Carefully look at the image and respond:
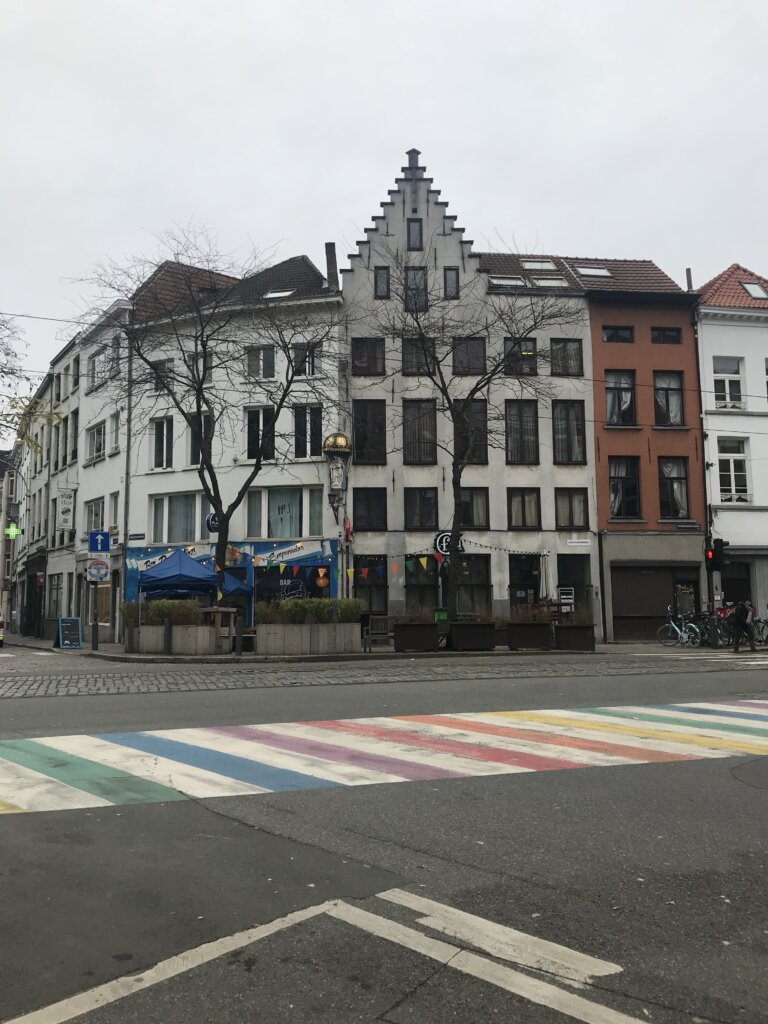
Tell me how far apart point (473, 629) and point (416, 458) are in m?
13.0

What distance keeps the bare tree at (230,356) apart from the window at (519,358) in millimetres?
5844

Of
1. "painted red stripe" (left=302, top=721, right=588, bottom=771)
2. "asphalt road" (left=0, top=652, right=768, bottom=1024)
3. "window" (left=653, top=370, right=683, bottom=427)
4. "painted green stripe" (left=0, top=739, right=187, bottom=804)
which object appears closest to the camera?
"asphalt road" (left=0, top=652, right=768, bottom=1024)

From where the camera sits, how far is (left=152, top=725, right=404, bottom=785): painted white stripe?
7.00 meters

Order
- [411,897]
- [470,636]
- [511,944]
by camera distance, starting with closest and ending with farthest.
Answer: [511,944] → [411,897] → [470,636]

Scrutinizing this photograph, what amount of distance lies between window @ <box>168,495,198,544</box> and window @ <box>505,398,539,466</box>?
13.0 metres

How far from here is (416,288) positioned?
29203 mm

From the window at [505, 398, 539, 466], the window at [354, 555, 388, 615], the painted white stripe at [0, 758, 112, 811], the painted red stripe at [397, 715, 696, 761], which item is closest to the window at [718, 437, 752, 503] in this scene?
the window at [505, 398, 539, 466]

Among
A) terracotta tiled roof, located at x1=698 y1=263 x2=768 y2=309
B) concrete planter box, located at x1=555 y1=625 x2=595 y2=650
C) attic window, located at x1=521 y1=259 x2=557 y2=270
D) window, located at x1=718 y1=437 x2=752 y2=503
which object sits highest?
attic window, located at x1=521 y1=259 x2=557 y2=270

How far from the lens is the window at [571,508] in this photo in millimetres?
34438

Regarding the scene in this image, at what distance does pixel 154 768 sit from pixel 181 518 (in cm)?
2976

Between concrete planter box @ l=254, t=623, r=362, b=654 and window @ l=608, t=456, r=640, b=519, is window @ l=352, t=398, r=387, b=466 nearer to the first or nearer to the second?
window @ l=608, t=456, r=640, b=519

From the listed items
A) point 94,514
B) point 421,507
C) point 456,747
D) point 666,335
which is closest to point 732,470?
point 666,335

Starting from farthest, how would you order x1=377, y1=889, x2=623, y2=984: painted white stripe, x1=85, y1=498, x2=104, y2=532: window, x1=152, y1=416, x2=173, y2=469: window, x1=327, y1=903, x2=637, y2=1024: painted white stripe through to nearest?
x1=85, y1=498, x2=104, y2=532: window
x1=152, y1=416, x2=173, y2=469: window
x1=377, y1=889, x2=623, y2=984: painted white stripe
x1=327, y1=903, x2=637, y2=1024: painted white stripe

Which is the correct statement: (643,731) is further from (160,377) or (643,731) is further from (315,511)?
(315,511)
